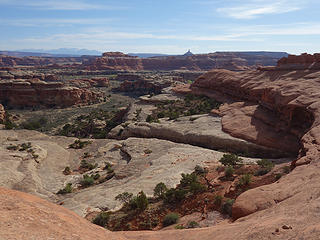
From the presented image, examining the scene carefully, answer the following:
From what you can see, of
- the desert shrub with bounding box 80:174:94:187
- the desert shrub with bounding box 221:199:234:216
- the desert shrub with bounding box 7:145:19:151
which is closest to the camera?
the desert shrub with bounding box 221:199:234:216

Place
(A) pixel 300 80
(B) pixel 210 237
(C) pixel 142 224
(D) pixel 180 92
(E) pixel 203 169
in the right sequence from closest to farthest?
(B) pixel 210 237 → (C) pixel 142 224 → (E) pixel 203 169 → (A) pixel 300 80 → (D) pixel 180 92

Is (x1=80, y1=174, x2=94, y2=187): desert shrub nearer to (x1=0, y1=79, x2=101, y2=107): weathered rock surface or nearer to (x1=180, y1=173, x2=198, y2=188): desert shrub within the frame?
(x1=180, y1=173, x2=198, y2=188): desert shrub

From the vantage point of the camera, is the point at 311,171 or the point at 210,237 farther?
the point at 311,171

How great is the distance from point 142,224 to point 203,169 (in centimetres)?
767

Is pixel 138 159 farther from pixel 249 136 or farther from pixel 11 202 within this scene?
pixel 11 202

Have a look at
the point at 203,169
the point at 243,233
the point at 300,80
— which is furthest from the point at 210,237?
the point at 300,80

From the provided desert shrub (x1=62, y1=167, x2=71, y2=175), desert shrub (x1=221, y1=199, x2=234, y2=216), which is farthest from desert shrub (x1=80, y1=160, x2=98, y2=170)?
desert shrub (x1=221, y1=199, x2=234, y2=216)

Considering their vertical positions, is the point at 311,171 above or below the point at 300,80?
below

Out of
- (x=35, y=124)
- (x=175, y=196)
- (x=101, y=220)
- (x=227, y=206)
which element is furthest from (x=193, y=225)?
(x=35, y=124)

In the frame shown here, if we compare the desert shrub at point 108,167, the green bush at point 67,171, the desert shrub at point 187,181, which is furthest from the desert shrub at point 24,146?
the desert shrub at point 187,181

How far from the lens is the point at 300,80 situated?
101 feet

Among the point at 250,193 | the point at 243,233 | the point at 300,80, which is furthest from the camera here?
the point at 300,80

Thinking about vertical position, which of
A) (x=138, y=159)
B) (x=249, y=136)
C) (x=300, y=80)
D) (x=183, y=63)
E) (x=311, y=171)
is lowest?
(x=138, y=159)

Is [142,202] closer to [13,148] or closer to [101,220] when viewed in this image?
[101,220]
